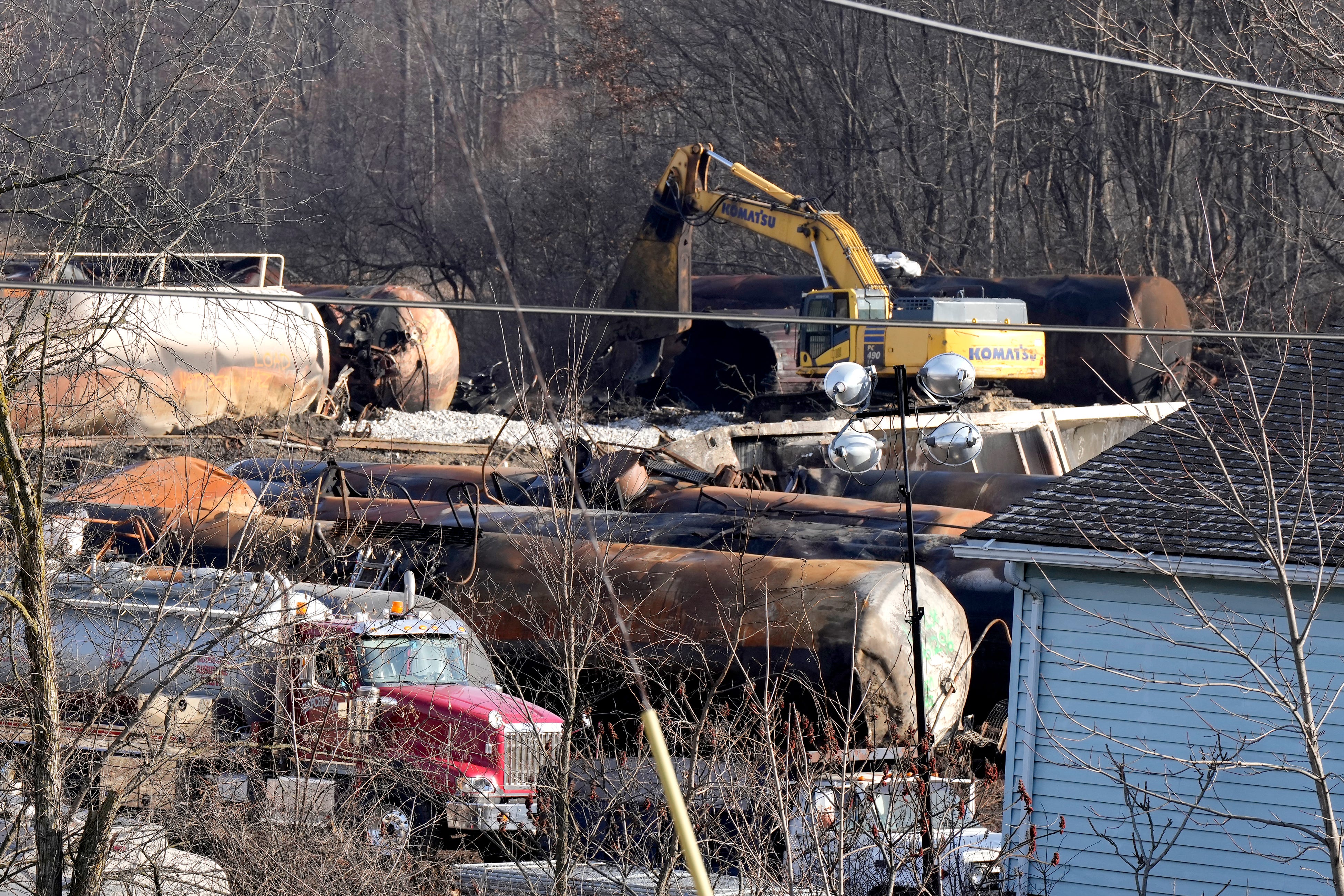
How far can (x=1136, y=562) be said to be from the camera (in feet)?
36.5

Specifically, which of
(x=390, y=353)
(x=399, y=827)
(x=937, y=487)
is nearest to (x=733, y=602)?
(x=399, y=827)

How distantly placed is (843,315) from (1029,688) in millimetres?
12094

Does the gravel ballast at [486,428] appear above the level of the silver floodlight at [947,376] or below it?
below

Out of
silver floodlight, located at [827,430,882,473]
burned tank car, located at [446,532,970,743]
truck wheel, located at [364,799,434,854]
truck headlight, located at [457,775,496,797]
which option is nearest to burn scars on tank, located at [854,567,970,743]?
burned tank car, located at [446,532,970,743]

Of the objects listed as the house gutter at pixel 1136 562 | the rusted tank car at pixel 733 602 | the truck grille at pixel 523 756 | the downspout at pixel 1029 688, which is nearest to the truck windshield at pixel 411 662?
the rusted tank car at pixel 733 602

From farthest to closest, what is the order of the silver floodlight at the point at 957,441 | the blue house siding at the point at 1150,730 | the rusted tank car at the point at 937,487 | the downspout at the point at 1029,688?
the rusted tank car at the point at 937,487
the downspout at the point at 1029,688
the silver floodlight at the point at 957,441
the blue house siding at the point at 1150,730

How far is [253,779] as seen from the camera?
33.4 feet

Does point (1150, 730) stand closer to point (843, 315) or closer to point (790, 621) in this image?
point (790, 621)

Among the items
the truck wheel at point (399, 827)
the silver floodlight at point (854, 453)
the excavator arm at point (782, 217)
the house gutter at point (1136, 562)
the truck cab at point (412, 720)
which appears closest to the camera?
the truck wheel at point (399, 827)

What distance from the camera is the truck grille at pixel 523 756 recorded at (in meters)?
11.2

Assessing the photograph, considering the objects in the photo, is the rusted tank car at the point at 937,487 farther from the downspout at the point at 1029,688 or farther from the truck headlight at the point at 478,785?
the truck headlight at the point at 478,785

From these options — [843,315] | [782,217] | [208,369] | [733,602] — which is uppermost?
[782,217]

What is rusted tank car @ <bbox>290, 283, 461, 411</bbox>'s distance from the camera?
89.8 ft

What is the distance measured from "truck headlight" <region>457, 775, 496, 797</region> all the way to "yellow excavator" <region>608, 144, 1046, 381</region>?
37.9 ft
